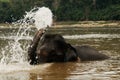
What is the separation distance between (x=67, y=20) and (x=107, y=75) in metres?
88.4

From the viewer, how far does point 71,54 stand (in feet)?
42.7

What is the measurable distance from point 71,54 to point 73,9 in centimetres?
8958

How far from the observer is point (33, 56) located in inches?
492

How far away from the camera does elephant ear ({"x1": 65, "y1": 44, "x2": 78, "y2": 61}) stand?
12930 millimetres

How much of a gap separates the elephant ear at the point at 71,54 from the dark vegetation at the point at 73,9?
243ft

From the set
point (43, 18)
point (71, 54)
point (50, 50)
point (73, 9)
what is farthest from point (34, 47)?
point (73, 9)

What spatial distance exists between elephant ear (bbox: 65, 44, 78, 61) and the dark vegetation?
7404 centimetres

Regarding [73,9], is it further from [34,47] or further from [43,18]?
[34,47]

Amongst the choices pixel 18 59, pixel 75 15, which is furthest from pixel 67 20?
pixel 18 59

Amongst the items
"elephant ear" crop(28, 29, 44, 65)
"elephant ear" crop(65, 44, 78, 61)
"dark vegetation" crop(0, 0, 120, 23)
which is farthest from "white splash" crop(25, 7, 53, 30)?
"dark vegetation" crop(0, 0, 120, 23)

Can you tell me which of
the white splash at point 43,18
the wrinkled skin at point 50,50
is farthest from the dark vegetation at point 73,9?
the wrinkled skin at point 50,50

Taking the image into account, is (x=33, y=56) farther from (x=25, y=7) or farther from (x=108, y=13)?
(x=25, y=7)

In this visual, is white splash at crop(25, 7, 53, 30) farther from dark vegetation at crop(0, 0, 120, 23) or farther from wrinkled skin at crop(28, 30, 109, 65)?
dark vegetation at crop(0, 0, 120, 23)

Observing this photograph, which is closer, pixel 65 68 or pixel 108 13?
pixel 65 68
